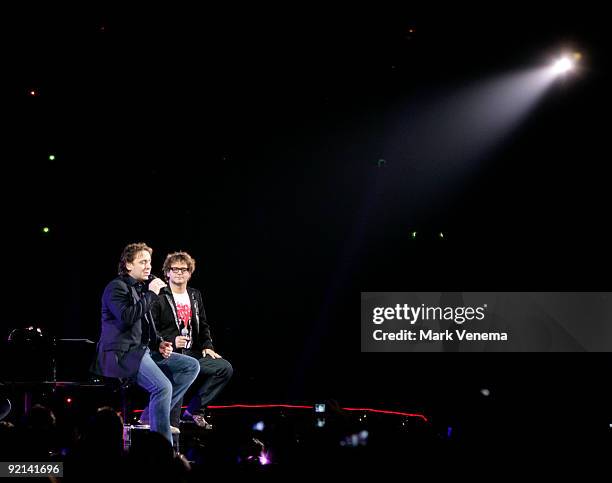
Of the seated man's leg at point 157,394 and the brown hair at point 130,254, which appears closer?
the seated man's leg at point 157,394

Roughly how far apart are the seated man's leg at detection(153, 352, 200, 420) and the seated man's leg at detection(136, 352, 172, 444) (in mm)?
358

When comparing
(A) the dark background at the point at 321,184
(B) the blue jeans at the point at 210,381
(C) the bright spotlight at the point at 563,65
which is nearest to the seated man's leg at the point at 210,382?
(B) the blue jeans at the point at 210,381

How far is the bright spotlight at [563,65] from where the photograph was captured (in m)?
7.13

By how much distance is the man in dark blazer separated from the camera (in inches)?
171

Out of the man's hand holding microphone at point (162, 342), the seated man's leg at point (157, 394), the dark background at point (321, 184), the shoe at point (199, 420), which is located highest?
the dark background at point (321, 184)

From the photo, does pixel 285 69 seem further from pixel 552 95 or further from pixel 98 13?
pixel 552 95

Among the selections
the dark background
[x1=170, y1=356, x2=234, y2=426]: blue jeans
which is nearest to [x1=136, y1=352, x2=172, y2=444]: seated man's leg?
[x1=170, y1=356, x2=234, y2=426]: blue jeans

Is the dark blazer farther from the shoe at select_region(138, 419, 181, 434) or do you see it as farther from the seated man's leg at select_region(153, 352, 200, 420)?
the shoe at select_region(138, 419, 181, 434)

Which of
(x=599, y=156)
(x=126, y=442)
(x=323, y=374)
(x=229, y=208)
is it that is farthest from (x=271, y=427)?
(x=599, y=156)

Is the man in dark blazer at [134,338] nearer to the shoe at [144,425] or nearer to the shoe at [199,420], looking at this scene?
the shoe at [144,425]

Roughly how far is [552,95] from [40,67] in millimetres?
5207

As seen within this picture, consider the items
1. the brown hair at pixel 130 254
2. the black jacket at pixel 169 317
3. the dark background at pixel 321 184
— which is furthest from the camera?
the dark background at pixel 321 184

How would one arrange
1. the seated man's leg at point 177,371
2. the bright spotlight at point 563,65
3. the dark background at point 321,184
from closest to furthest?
the seated man's leg at point 177,371, the dark background at point 321,184, the bright spotlight at point 563,65

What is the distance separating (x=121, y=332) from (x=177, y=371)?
0.58 meters
